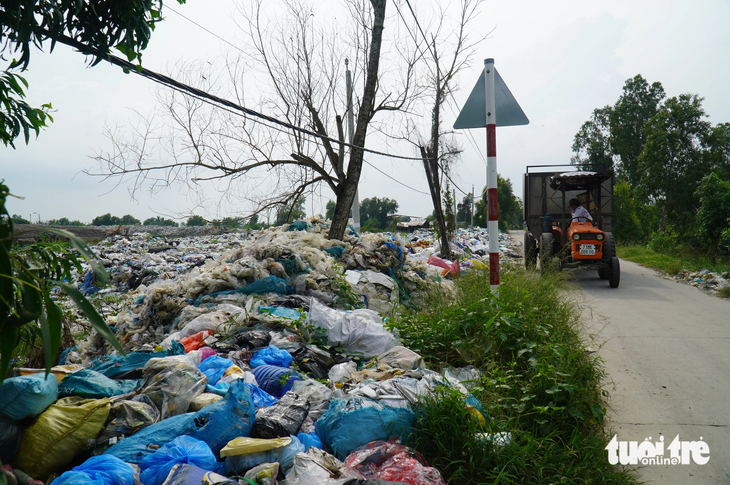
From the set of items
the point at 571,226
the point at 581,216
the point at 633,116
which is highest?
the point at 633,116

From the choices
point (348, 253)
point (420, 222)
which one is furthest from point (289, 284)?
point (420, 222)

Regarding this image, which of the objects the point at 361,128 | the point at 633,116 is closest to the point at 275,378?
the point at 361,128

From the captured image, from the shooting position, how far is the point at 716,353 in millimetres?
4195

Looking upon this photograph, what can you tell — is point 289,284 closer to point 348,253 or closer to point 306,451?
point 348,253

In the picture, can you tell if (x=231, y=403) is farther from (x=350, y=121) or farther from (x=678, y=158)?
(x=678, y=158)

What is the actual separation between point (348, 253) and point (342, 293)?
6.28 feet

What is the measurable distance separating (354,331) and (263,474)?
2.00 m

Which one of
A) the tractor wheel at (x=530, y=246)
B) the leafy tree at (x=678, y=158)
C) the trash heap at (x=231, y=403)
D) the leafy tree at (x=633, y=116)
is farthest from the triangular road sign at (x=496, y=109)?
the leafy tree at (x=633, y=116)

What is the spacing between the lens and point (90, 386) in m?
2.62

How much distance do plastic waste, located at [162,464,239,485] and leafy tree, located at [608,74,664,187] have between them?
38.5 metres

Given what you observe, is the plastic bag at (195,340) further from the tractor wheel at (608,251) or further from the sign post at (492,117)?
the tractor wheel at (608,251)

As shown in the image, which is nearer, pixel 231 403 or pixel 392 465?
pixel 392 465

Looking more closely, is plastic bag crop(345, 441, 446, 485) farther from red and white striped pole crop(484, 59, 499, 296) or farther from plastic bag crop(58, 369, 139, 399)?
red and white striped pole crop(484, 59, 499, 296)

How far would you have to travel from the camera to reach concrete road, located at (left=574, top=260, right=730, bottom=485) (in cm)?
270
